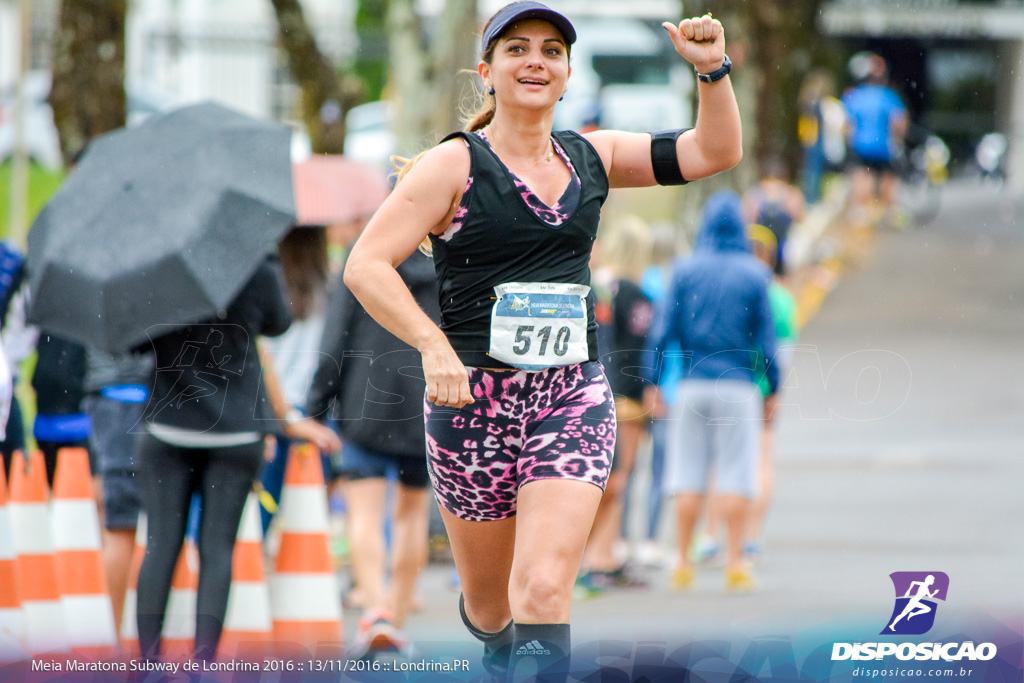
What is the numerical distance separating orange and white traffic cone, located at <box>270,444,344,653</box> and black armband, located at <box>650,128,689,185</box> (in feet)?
7.42

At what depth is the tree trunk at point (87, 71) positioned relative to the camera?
9.98 metres

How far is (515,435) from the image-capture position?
12.8 ft

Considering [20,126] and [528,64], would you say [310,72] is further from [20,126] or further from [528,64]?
[528,64]

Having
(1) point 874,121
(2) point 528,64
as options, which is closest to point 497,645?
(2) point 528,64

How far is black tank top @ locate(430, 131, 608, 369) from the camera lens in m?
3.84

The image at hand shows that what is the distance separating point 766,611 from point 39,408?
352 centimetres

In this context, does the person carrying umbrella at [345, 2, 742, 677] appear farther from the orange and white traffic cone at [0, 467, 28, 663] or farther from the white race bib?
the orange and white traffic cone at [0, 467, 28, 663]

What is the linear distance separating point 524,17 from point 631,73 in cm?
2315

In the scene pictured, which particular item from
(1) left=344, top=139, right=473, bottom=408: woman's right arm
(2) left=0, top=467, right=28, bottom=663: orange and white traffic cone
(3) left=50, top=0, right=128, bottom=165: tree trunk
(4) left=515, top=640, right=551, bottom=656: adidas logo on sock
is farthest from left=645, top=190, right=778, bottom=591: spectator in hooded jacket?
(3) left=50, top=0, right=128, bottom=165: tree trunk

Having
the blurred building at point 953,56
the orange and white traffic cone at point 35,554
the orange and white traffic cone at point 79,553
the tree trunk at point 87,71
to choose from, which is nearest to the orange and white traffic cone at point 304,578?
the orange and white traffic cone at point 79,553

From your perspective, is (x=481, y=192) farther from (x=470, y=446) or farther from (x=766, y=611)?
(x=766, y=611)

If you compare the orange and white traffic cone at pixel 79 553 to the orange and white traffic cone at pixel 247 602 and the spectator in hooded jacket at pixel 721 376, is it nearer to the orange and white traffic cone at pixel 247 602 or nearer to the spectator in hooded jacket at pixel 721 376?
the orange and white traffic cone at pixel 247 602

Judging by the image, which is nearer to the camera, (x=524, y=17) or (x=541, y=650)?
(x=541, y=650)

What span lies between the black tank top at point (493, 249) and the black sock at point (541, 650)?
715 millimetres
